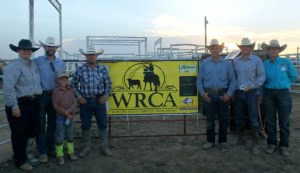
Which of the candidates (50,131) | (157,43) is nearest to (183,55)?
(157,43)

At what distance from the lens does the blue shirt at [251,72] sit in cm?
605

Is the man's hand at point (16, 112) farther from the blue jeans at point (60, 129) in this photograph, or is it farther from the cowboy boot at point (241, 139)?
the cowboy boot at point (241, 139)

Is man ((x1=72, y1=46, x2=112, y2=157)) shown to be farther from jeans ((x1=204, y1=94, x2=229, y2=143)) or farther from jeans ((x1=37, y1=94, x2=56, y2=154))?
jeans ((x1=204, y1=94, x2=229, y2=143))

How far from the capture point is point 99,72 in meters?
5.98

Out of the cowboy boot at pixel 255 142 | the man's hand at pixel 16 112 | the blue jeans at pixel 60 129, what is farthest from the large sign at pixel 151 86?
the man's hand at pixel 16 112

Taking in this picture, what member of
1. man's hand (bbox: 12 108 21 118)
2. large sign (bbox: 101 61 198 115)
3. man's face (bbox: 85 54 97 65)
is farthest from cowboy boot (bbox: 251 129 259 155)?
man's hand (bbox: 12 108 21 118)

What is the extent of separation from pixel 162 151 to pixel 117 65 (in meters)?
1.79

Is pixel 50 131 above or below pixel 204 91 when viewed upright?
below

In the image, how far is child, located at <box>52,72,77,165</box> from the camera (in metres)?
5.62

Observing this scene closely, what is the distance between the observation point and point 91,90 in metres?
5.91

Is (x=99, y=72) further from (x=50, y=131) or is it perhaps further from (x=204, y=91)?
(x=204, y=91)

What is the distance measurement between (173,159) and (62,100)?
2045mm

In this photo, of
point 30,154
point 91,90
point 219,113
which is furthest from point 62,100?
point 219,113

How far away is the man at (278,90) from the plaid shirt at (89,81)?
9.11 feet
